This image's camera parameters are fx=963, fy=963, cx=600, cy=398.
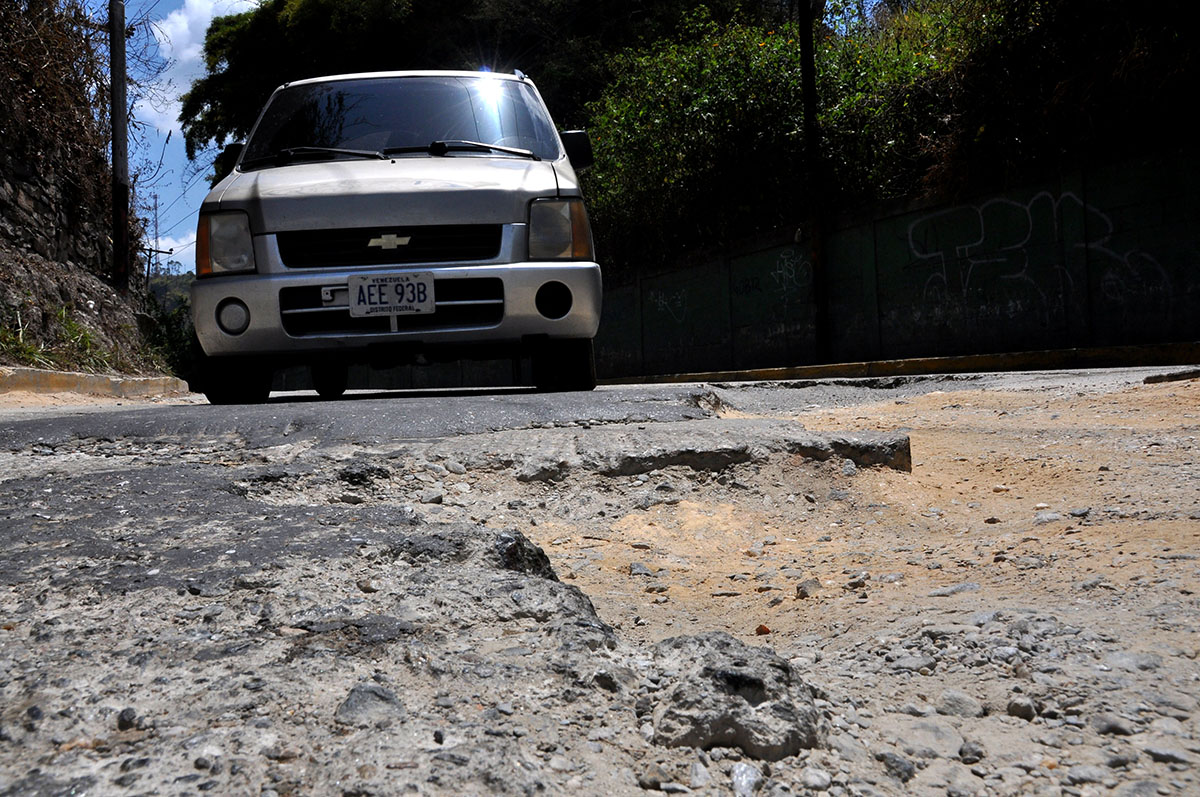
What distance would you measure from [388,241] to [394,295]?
0.88 feet

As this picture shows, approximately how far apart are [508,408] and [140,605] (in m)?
1.98

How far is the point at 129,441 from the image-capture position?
282 cm

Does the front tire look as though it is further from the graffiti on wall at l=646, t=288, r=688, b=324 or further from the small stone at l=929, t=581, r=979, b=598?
the graffiti on wall at l=646, t=288, r=688, b=324

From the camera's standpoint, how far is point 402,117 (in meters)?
4.91

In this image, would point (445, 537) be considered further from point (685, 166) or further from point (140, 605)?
point (685, 166)

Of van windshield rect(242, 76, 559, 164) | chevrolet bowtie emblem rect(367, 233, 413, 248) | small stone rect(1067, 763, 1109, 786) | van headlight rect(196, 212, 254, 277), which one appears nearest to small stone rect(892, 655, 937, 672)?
small stone rect(1067, 763, 1109, 786)

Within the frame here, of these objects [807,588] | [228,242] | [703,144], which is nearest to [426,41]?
[703,144]

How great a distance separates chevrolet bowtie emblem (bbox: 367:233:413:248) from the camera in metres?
4.30

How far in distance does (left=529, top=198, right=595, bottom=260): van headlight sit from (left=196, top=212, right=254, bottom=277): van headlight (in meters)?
1.25

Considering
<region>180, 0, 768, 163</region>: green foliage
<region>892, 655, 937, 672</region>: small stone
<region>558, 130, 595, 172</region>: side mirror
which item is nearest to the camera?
<region>892, 655, 937, 672</region>: small stone

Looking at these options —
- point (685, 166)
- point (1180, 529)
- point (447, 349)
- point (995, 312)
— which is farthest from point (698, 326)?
point (1180, 529)

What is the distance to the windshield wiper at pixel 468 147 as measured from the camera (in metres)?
4.64

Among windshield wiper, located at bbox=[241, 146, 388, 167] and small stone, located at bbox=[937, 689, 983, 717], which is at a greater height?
windshield wiper, located at bbox=[241, 146, 388, 167]

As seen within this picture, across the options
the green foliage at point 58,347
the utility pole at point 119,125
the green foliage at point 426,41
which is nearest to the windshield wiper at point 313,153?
the green foliage at point 58,347
